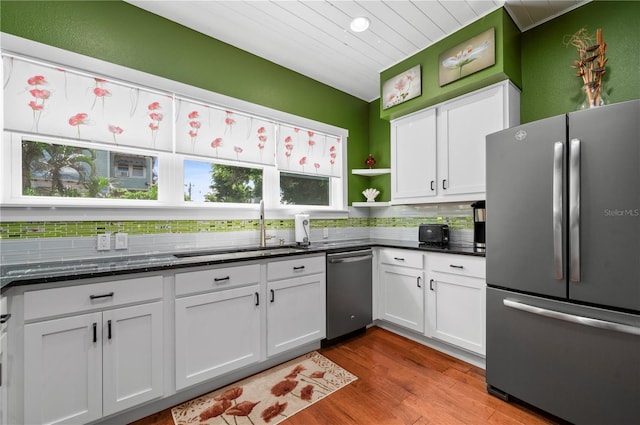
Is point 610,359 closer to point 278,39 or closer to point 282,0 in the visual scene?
point 282,0

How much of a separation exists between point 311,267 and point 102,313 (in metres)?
1.47

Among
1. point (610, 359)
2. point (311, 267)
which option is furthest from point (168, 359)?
point (610, 359)

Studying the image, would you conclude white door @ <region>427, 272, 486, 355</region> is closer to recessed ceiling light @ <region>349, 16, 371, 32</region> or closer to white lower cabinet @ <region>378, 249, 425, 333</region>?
white lower cabinet @ <region>378, 249, 425, 333</region>

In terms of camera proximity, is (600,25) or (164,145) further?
(164,145)

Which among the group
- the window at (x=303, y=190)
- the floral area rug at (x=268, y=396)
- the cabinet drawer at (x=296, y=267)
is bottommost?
the floral area rug at (x=268, y=396)

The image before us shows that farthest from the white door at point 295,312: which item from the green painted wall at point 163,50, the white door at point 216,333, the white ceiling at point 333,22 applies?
the white ceiling at point 333,22

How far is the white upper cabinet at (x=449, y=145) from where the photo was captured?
7.87ft

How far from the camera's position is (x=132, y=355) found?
164 cm

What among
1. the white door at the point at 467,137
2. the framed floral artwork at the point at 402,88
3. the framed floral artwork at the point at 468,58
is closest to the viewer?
the framed floral artwork at the point at 468,58

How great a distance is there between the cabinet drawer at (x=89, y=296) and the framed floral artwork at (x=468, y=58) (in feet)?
9.40

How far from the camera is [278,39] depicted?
255cm

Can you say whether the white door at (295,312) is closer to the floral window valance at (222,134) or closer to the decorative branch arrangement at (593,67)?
the floral window valance at (222,134)

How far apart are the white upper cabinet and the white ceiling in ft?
2.01

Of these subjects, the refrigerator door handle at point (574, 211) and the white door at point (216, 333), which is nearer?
the refrigerator door handle at point (574, 211)
